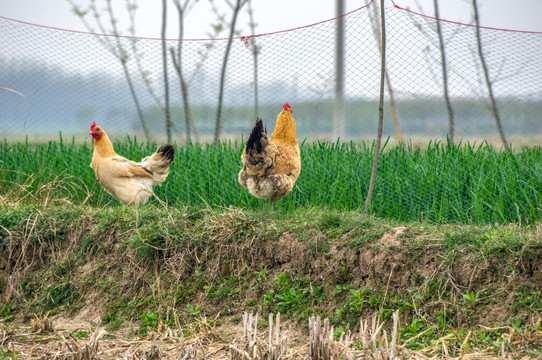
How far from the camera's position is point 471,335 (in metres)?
3.48

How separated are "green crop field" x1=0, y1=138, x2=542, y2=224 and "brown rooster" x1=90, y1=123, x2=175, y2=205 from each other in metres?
0.30

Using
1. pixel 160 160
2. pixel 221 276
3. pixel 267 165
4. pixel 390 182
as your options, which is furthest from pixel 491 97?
pixel 160 160

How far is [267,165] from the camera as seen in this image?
5.25 m

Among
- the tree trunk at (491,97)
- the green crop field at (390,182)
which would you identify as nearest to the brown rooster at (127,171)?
the green crop field at (390,182)

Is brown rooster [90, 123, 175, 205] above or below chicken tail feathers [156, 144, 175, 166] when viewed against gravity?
below

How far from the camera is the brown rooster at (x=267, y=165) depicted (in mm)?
5199

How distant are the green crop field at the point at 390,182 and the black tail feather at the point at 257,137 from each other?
2.41 ft

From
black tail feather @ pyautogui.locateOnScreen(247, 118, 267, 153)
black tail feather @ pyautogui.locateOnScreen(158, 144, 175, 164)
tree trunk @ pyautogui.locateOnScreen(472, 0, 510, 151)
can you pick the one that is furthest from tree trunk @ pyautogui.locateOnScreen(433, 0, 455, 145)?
black tail feather @ pyautogui.locateOnScreen(158, 144, 175, 164)

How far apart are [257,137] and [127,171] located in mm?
1765

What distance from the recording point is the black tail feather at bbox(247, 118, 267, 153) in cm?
513

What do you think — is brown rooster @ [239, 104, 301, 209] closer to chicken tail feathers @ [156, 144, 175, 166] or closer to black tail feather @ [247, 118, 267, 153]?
black tail feather @ [247, 118, 267, 153]

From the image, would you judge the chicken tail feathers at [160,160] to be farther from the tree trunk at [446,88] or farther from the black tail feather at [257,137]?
the tree trunk at [446,88]

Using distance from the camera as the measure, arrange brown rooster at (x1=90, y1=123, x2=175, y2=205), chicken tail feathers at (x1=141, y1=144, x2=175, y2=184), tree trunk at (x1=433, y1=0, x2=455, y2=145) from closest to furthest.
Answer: tree trunk at (x1=433, y1=0, x2=455, y2=145) → brown rooster at (x1=90, y1=123, x2=175, y2=205) → chicken tail feathers at (x1=141, y1=144, x2=175, y2=184)

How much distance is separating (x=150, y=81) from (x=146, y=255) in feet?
10.7
